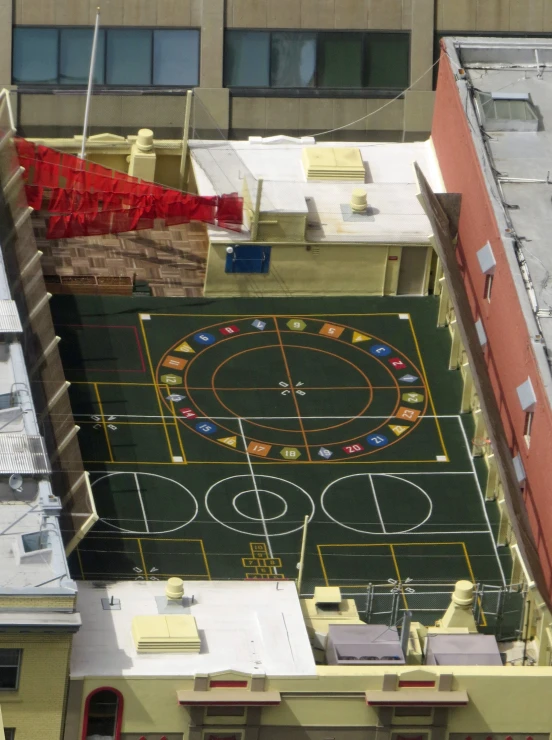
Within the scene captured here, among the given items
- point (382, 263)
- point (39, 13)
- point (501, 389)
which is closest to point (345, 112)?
point (39, 13)

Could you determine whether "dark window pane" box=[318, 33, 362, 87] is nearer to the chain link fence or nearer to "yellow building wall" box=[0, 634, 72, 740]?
the chain link fence

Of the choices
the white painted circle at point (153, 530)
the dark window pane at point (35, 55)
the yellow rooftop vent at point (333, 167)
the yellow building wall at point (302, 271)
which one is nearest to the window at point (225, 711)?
the white painted circle at point (153, 530)

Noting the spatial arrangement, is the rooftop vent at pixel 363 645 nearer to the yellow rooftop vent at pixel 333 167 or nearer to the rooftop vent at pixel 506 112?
the rooftop vent at pixel 506 112

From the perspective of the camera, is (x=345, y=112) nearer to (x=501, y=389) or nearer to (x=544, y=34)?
(x=544, y=34)

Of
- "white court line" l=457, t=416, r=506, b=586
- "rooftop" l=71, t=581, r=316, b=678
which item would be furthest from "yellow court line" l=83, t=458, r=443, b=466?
"rooftop" l=71, t=581, r=316, b=678

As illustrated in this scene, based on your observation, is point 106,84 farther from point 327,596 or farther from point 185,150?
point 327,596
